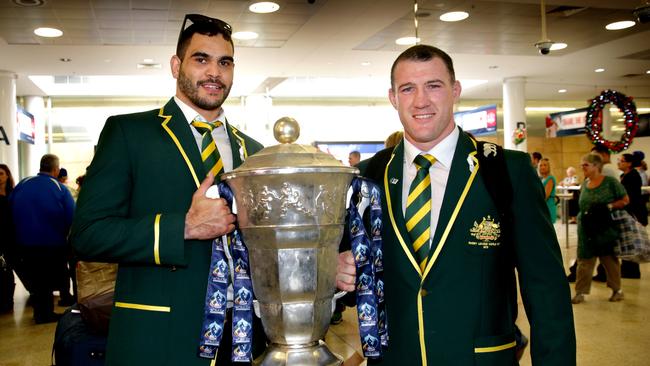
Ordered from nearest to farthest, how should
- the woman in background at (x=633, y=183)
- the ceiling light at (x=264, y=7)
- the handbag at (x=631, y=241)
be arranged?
the handbag at (x=631, y=241) < the ceiling light at (x=264, y=7) < the woman in background at (x=633, y=183)

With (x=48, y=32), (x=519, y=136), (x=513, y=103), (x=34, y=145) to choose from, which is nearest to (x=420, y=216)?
(x=48, y=32)

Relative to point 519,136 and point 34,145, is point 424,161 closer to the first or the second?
point 519,136

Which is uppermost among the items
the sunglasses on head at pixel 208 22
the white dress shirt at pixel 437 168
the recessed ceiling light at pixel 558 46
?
the recessed ceiling light at pixel 558 46

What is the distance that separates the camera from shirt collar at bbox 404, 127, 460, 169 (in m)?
1.77

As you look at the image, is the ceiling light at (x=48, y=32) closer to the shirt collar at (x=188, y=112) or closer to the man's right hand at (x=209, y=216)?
the shirt collar at (x=188, y=112)

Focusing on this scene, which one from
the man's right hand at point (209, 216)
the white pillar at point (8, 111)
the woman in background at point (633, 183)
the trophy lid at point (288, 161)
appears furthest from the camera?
the white pillar at point (8, 111)

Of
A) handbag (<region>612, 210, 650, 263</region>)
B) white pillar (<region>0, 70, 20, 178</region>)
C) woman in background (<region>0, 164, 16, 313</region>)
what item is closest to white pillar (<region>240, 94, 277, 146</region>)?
white pillar (<region>0, 70, 20, 178</region>)

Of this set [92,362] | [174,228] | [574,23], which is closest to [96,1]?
[92,362]

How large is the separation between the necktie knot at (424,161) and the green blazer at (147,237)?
666 mm

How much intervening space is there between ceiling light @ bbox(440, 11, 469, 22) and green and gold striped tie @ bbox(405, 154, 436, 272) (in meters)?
6.84

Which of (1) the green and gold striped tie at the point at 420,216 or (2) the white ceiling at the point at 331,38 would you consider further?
(2) the white ceiling at the point at 331,38

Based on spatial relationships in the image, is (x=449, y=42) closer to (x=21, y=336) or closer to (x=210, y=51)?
(x=21, y=336)

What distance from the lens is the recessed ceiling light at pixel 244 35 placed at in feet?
28.9

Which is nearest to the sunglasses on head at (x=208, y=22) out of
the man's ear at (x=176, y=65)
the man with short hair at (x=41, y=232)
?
the man's ear at (x=176, y=65)
